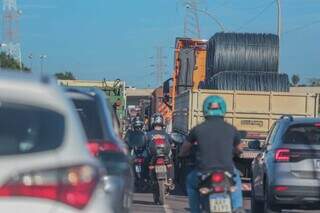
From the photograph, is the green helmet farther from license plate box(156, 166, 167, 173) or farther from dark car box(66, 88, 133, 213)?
license plate box(156, 166, 167, 173)

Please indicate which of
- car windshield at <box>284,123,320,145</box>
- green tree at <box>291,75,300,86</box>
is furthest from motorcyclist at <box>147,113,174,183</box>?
green tree at <box>291,75,300,86</box>

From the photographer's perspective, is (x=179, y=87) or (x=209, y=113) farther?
(x=179, y=87)

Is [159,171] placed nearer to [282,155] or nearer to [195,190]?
[282,155]

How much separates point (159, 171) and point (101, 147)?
8.58 meters

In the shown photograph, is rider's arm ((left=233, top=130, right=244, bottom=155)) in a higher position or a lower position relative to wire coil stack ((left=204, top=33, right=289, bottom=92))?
lower

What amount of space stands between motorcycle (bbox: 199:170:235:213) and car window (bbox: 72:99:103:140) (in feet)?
3.86

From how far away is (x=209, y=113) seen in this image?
8.74 metres

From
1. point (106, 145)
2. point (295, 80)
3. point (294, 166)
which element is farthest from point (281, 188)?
point (295, 80)

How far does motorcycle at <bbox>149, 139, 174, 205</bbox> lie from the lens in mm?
16156

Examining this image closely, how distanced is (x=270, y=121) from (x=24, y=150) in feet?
51.6

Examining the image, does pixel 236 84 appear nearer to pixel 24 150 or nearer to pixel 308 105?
pixel 308 105

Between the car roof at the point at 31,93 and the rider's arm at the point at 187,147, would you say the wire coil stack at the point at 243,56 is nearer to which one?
the rider's arm at the point at 187,147

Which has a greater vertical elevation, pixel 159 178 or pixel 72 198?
pixel 72 198

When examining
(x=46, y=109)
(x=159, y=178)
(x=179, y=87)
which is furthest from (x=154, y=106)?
(x=46, y=109)
